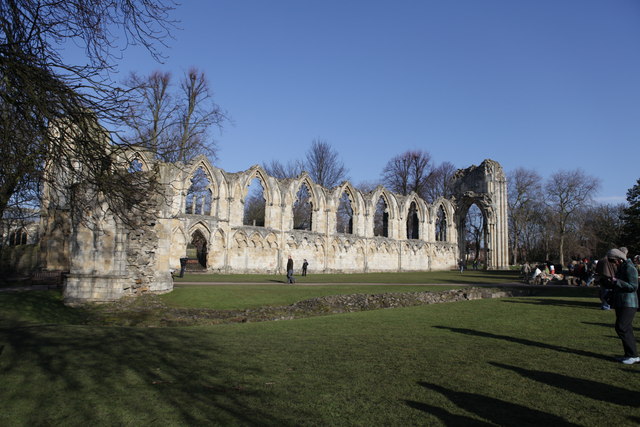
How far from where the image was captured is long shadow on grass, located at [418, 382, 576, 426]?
3713 millimetres

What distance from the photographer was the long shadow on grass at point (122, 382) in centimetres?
399

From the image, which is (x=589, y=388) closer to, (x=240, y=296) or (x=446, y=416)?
(x=446, y=416)

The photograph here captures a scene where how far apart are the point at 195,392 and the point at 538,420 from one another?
3.32 metres

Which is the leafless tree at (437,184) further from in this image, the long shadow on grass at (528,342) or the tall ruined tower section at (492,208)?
the long shadow on grass at (528,342)

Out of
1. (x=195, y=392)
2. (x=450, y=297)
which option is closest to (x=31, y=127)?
(x=195, y=392)

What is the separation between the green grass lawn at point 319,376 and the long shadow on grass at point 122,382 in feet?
0.06

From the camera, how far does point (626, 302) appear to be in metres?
6.29

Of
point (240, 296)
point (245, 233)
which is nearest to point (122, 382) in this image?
point (240, 296)

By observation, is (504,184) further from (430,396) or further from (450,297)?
(430,396)

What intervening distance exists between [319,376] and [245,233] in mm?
24515

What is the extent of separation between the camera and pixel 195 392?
4.61 metres

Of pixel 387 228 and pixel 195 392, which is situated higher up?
pixel 387 228

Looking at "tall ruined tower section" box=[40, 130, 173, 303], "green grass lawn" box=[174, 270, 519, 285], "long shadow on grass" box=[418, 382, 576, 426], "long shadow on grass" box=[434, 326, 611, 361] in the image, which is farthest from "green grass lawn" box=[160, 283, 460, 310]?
"long shadow on grass" box=[418, 382, 576, 426]

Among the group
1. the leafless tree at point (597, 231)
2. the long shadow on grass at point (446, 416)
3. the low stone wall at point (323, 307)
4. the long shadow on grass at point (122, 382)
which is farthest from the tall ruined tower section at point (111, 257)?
the leafless tree at point (597, 231)
